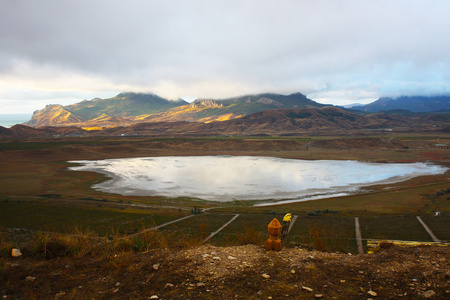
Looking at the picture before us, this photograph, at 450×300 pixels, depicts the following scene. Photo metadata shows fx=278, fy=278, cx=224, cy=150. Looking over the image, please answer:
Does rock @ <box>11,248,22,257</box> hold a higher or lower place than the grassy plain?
higher

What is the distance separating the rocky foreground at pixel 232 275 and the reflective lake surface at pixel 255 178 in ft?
100

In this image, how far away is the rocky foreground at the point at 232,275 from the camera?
471 cm

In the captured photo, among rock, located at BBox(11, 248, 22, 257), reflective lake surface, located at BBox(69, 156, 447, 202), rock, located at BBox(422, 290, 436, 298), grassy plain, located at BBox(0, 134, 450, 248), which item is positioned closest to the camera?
rock, located at BBox(422, 290, 436, 298)

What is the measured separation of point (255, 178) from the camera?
1943 inches

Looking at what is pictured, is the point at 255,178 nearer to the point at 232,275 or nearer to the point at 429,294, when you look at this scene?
the point at 232,275

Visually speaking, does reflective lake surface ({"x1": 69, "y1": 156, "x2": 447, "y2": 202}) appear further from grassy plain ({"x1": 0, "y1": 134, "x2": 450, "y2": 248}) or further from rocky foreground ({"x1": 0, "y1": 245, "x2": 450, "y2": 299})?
rocky foreground ({"x1": 0, "y1": 245, "x2": 450, "y2": 299})

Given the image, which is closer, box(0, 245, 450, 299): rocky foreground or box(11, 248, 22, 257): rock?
box(0, 245, 450, 299): rocky foreground

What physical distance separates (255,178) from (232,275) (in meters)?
44.5

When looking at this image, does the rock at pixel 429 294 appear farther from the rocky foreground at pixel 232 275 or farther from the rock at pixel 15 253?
the rock at pixel 15 253

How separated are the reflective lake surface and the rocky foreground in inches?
1204

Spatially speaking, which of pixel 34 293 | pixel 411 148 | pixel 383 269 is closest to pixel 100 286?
pixel 34 293

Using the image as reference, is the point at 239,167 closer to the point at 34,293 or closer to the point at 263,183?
the point at 263,183

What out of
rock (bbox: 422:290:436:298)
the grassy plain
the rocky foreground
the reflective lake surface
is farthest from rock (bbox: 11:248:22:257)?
the reflective lake surface

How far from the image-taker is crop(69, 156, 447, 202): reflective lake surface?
3978 centimetres
